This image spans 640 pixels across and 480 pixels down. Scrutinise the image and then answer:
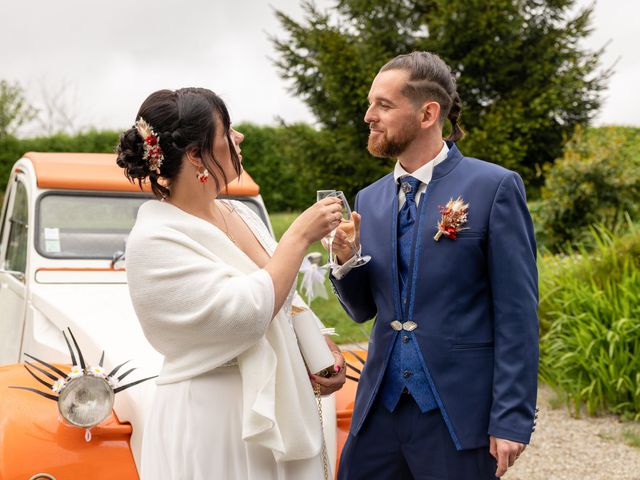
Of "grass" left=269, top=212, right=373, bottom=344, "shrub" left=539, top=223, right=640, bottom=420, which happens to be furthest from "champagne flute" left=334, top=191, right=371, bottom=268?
"grass" left=269, top=212, right=373, bottom=344

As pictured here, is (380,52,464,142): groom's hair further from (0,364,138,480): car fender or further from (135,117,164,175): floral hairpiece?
(0,364,138,480): car fender

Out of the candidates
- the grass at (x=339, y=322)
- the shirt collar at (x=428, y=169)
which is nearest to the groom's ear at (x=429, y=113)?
the shirt collar at (x=428, y=169)

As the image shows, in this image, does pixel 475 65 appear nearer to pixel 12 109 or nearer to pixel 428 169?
pixel 428 169

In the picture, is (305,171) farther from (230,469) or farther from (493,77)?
(230,469)

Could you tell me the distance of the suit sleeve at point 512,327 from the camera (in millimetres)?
2291

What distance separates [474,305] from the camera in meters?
2.40

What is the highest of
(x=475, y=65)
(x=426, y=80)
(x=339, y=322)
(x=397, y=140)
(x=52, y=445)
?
(x=475, y=65)

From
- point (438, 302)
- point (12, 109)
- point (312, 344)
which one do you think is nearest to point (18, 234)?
point (312, 344)

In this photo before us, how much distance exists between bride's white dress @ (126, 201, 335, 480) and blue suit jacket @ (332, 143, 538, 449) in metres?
0.34

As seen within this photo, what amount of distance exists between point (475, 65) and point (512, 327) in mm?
12239

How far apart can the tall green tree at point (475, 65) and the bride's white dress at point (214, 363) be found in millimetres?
11171

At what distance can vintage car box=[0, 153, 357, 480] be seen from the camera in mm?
3012

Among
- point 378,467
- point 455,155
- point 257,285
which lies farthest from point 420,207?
point 378,467

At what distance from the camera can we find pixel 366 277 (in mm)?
2668
